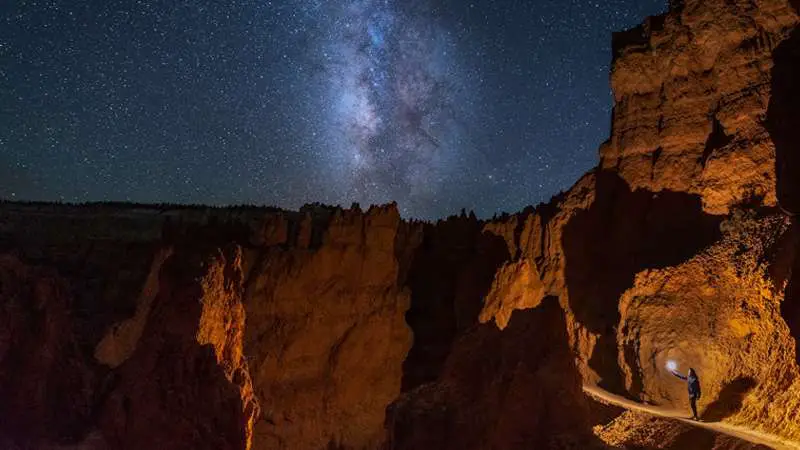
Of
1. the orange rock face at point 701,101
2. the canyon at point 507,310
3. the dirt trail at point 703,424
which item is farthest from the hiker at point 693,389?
the orange rock face at point 701,101

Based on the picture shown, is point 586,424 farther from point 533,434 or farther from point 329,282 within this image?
point 329,282

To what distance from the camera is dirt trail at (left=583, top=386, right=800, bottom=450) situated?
11055 mm

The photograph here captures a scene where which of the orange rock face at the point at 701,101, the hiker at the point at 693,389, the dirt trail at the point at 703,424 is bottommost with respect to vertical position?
the dirt trail at the point at 703,424

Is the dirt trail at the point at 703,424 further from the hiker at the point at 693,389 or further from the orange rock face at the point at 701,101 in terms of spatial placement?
the orange rock face at the point at 701,101

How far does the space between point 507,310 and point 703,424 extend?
19.2ft

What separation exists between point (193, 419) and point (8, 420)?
3.58 meters

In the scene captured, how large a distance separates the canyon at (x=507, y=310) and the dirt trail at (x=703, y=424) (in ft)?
0.81

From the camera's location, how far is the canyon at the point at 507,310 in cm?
819

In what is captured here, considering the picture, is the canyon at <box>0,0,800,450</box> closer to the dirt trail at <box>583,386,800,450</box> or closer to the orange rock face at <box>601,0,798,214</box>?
the orange rock face at <box>601,0,798,214</box>

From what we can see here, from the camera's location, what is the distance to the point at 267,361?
17.3 m

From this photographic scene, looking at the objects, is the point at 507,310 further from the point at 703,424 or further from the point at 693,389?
the point at 703,424

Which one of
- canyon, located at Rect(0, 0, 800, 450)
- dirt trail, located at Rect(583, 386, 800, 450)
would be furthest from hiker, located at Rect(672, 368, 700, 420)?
canyon, located at Rect(0, 0, 800, 450)

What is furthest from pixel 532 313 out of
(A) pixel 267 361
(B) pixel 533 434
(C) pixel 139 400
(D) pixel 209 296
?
(A) pixel 267 361

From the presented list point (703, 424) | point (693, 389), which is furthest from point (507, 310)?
point (703, 424)
